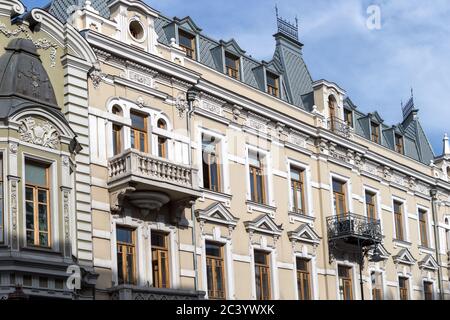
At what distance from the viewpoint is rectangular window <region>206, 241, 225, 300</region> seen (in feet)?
93.6

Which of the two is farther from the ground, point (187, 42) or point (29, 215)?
point (187, 42)

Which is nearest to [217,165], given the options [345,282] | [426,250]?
[345,282]

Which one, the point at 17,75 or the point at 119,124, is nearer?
the point at 17,75

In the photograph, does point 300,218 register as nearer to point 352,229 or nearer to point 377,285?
point 352,229

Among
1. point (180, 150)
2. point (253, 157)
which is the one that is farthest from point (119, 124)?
point (253, 157)

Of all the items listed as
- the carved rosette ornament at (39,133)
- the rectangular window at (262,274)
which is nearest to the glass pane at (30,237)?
the carved rosette ornament at (39,133)

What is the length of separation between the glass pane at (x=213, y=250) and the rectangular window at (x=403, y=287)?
12.0 m

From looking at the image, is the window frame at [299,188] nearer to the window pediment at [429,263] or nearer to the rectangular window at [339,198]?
the rectangular window at [339,198]

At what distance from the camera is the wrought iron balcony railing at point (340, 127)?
119 feet

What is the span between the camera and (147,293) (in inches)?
989

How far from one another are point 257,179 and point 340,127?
6.39 m

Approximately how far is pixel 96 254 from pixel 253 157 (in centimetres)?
900

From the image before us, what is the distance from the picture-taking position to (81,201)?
24531 mm
